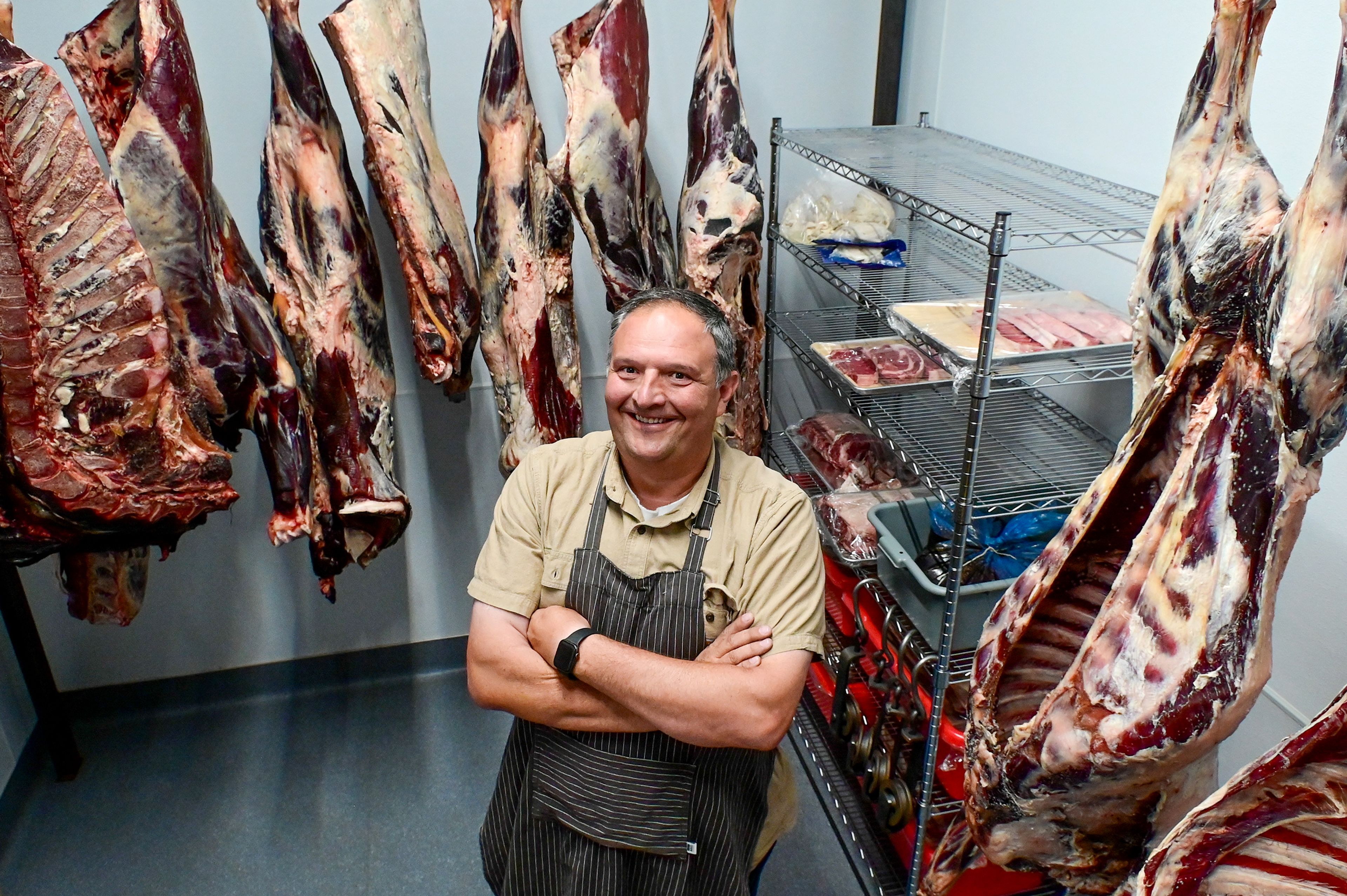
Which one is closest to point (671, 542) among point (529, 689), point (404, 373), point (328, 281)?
point (529, 689)

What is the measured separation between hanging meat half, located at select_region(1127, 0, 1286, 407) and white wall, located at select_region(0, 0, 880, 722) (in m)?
1.49

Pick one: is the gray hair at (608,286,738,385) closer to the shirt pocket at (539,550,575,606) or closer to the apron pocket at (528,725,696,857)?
the shirt pocket at (539,550,575,606)

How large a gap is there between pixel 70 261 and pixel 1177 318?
5.36 ft

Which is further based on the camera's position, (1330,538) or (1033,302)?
(1033,302)

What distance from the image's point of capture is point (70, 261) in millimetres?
1545

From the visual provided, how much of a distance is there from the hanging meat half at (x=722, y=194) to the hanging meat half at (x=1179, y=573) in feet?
3.43

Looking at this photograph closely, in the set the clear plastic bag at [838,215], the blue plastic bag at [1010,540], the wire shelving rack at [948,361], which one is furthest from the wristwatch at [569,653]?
the clear plastic bag at [838,215]

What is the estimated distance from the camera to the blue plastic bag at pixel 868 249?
2.16m

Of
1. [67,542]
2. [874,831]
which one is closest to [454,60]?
[67,542]

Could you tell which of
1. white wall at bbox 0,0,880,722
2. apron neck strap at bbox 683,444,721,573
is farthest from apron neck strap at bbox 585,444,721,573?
white wall at bbox 0,0,880,722

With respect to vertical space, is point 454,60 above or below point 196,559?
above

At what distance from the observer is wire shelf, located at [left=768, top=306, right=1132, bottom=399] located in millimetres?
1564

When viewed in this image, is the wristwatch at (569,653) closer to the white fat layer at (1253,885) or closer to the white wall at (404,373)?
the white fat layer at (1253,885)

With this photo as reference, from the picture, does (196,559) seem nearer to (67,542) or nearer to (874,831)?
(67,542)
